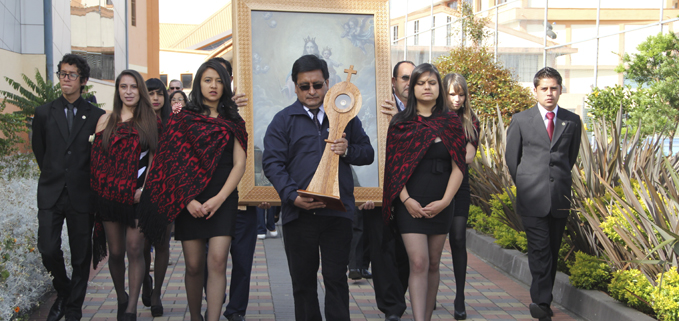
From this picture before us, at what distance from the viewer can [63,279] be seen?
4980 millimetres

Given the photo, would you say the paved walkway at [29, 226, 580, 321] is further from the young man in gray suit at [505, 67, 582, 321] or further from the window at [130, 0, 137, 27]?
the window at [130, 0, 137, 27]

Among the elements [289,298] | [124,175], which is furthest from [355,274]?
[124,175]

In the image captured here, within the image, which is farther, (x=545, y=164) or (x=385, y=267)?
(x=545, y=164)

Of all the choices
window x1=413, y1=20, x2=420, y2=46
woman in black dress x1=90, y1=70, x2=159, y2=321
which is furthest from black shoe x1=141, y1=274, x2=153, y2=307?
window x1=413, y1=20, x2=420, y2=46

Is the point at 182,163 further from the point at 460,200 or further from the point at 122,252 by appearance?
the point at 460,200

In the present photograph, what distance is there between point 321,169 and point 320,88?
519 millimetres

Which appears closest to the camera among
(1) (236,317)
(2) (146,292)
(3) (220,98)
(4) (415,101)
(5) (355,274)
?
(3) (220,98)

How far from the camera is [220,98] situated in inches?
172

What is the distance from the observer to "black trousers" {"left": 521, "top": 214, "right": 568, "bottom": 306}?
5215 mm

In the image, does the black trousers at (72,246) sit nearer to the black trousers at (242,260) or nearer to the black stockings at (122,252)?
the black stockings at (122,252)

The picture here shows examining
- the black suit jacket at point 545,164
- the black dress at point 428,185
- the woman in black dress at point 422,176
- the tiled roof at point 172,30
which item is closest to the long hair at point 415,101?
the woman in black dress at point 422,176

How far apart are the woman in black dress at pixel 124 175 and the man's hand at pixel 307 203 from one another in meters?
1.41

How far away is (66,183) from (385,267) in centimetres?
233

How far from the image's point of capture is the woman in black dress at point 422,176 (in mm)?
4375
